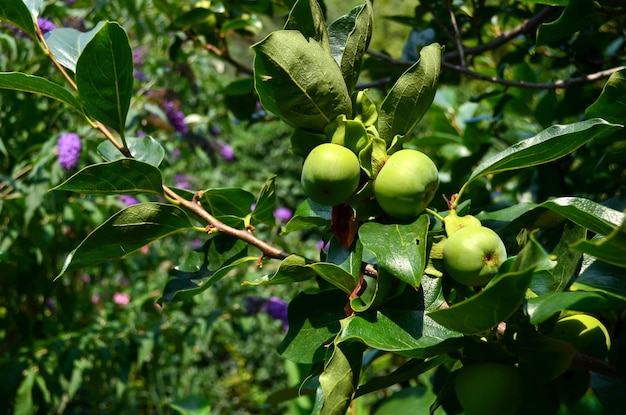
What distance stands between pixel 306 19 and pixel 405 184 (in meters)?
0.18

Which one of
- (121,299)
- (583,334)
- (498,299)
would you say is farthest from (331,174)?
(121,299)

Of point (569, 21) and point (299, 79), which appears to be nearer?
point (299, 79)

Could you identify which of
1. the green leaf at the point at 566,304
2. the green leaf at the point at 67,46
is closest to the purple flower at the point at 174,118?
the green leaf at the point at 67,46

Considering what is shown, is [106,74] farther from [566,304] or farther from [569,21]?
[569,21]

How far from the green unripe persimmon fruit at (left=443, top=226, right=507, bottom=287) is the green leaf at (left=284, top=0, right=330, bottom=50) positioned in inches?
8.8

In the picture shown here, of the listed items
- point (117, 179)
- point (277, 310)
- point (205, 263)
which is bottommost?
point (277, 310)

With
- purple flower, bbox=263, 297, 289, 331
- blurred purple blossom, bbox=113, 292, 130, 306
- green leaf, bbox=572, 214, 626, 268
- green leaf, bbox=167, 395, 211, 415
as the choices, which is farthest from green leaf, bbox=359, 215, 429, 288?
blurred purple blossom, bbox=113, 292, 130, 306

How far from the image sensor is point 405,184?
20.0 inches

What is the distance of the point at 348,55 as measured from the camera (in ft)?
1.90

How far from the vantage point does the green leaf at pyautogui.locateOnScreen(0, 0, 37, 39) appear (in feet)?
2.31

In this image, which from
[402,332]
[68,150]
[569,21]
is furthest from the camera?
[68,150]

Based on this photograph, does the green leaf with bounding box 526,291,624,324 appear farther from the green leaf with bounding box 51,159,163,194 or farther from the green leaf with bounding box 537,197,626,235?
the green leaf with bounding box 51,159,163,194

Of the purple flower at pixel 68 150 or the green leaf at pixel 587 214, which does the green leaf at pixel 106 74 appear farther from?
the purple flower at pixel 68 150

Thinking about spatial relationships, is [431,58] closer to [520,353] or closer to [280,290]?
[520,353]
